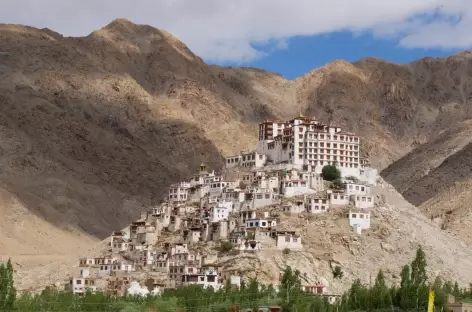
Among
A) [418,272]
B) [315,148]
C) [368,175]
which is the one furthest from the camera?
[368,175]

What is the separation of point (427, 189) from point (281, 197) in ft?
211

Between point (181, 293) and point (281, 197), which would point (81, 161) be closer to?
point (281, 197)

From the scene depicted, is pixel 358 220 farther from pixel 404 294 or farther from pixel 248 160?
pixel 404 294

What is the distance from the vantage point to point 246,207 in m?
111

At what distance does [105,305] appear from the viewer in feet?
285

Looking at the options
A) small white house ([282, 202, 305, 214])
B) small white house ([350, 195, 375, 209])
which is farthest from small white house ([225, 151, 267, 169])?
small white house ([350, 195, 375, 209])

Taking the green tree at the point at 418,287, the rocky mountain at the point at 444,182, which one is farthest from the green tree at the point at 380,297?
the rocky mountain at the point at 444,182

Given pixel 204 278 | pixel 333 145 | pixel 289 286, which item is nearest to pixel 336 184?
pixel 333 145

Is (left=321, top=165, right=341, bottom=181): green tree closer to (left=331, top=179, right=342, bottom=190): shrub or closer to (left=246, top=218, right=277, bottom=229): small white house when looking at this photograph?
(left=331, top=179, right=342, bottom=190): shrub

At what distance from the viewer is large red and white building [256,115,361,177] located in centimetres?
11425

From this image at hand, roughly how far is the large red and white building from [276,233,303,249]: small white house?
37.4ft

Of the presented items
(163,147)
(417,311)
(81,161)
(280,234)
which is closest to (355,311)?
(417,311)

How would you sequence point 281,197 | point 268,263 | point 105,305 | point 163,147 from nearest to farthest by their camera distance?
1. point 105,305
2. point 268,263
3. point 281,197
4. point 163,147

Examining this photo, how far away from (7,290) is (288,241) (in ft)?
95.0
